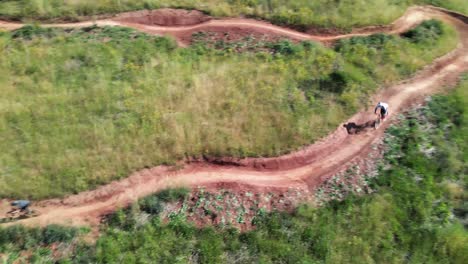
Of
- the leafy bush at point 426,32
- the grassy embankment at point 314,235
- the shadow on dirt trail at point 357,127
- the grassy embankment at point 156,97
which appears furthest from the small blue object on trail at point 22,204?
the leafy bush at point 426,32

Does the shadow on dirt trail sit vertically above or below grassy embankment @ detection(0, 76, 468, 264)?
above

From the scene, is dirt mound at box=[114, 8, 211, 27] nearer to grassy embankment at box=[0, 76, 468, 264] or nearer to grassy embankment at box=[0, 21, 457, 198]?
grassy embankment at box=[0, 21, 457, 198]

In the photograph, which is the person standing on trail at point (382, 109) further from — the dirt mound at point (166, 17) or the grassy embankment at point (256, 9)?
the dirt mound at point (166, 17)

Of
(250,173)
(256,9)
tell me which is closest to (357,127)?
(250,173)

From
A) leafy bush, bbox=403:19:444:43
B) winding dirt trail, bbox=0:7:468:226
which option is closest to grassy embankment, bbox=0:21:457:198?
leafy bush, bbox=403:19:444:43

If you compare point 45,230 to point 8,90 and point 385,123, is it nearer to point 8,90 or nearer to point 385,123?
point 8,90

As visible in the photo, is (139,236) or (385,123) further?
(385,123)

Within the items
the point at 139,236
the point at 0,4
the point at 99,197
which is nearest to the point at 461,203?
the point at 139,236
